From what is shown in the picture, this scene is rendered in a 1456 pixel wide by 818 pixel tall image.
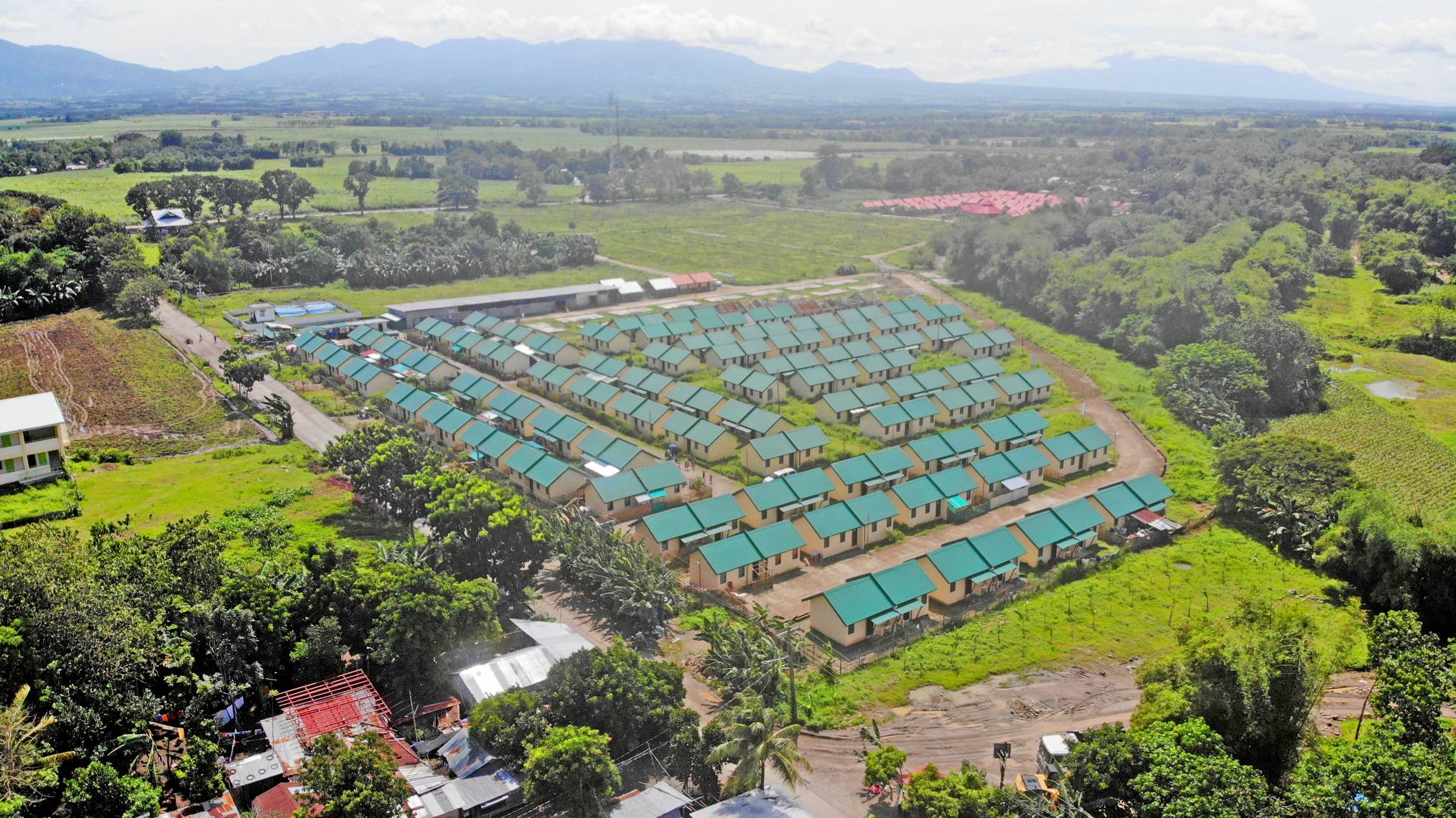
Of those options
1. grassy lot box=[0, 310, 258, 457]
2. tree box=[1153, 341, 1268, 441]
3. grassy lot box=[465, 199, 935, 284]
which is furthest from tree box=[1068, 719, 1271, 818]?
grassy lot box=[465, 199, 935, 284]

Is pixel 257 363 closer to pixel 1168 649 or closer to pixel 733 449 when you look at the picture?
pixel 733 449

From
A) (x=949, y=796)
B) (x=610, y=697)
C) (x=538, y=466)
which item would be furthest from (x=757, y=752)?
(x=538, y=466)

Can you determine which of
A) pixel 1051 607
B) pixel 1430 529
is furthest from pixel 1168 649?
pixel 1430 529

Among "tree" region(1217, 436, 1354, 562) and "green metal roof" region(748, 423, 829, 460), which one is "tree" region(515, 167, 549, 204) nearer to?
"green metal roof" region(748, 423, 829, 460)

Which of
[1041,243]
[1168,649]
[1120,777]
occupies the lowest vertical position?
[1168,649]

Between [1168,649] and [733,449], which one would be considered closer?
[1168,649]

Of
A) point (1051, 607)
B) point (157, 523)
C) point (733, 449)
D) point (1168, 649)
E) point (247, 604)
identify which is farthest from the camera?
point (733, 449)

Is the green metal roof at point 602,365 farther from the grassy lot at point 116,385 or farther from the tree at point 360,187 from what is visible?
the tree at point 360,187
